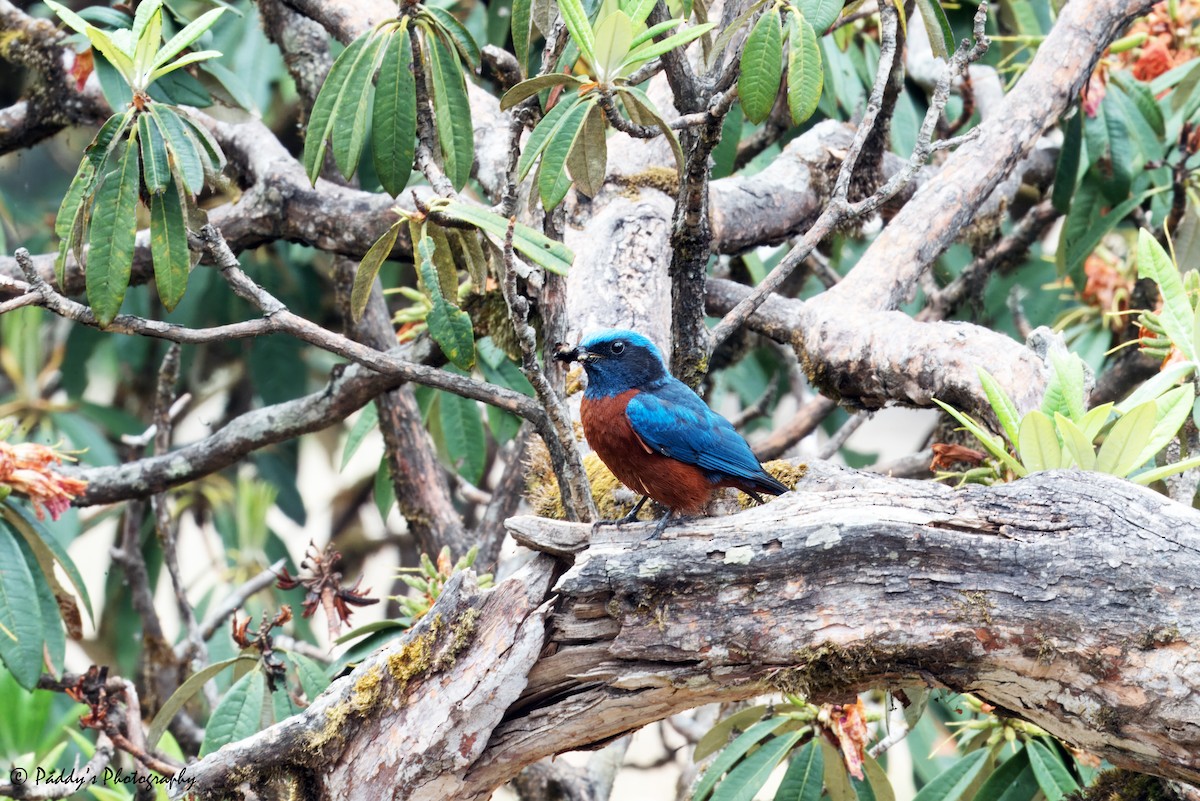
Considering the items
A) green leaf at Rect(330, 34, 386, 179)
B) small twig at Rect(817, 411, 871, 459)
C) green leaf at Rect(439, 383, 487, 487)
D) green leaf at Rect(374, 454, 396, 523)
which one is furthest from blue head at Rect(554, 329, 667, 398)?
green leaf at Rect(374, 454, 396, 523)

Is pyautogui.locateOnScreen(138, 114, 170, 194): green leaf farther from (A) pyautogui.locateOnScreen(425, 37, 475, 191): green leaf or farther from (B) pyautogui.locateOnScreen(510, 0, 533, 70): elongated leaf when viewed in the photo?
(B) pyautogui.locateOnScreen(510, 0, 533, 70): elongated leaf

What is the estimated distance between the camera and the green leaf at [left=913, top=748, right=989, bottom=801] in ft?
10.9

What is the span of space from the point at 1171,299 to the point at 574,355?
150cm

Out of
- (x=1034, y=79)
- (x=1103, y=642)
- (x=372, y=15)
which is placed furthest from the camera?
(x=372, y=15)

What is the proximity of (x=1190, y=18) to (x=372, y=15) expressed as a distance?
11.5 ft

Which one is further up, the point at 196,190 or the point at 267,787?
the point at 196,190

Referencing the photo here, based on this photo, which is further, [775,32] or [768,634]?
[775,32]

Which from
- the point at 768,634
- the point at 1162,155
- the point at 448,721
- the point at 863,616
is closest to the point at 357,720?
the point at 448,721

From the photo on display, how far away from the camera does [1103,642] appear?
6.82 feet

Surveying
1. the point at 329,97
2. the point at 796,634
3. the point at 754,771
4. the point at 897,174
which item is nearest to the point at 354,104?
the point at 329,97

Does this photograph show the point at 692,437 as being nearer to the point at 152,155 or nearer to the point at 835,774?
the point at 835,774

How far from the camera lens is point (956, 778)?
131 inches

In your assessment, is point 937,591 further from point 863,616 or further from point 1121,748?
point 1121,748

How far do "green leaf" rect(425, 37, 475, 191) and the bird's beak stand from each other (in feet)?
1.64
